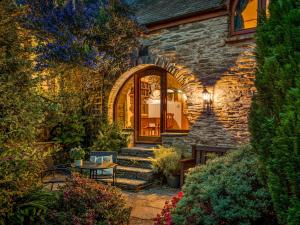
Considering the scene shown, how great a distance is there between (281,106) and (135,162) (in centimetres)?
667

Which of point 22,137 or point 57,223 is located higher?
point 22,137

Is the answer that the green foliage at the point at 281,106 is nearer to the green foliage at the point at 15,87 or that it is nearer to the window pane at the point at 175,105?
the green foliage at the point at 15,87

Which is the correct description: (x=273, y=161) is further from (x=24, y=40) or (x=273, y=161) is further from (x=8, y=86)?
(x=24, y=40)

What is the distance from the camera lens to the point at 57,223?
3439 mm

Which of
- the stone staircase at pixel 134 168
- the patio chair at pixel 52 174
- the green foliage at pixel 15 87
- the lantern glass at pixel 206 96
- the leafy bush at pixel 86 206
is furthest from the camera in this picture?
the lantern glass at pixel 206 96

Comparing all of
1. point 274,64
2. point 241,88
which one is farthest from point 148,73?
point 274,64

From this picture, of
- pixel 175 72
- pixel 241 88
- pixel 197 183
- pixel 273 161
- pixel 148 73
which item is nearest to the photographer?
pixel 273 161

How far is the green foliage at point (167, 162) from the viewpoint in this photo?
7446mm

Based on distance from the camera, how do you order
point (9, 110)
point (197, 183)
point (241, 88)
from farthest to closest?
point (241, 88) < point (9, 110) < point (197, 183)

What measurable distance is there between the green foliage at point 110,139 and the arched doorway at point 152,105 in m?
0.55

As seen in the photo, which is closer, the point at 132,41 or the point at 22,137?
the point at 22,137

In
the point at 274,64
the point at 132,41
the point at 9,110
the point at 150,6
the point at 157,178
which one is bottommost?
the point at 157,178

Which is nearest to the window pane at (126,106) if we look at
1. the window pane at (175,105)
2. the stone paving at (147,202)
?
the window pane at (175,105)

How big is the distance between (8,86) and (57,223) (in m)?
1.71
